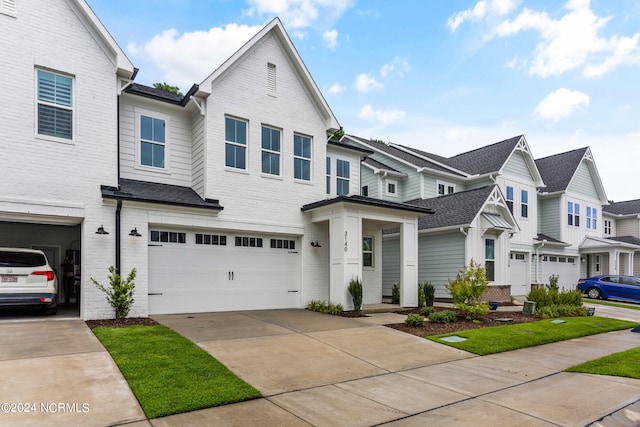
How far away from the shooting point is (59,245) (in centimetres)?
1462

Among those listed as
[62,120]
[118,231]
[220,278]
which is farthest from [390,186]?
[62,120]

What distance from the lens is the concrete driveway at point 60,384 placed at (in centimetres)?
467

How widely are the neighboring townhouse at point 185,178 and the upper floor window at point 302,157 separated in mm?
43

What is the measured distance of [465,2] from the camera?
13.6m

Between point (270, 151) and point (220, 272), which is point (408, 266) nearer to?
point (270, 151)

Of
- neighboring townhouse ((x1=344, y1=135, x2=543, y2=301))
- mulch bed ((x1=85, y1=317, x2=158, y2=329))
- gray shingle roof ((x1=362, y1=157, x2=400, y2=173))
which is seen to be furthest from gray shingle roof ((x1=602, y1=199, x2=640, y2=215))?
mulch bed ((x1=85, y1=317, x2=158, y2=329))

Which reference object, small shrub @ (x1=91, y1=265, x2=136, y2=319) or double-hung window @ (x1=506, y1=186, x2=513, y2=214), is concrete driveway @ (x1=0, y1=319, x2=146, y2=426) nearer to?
small shrub @ (x1=91, y1=265, x2=136, y2=319)

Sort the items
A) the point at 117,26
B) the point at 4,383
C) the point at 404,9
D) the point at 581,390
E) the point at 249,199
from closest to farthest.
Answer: the point at 4,383 → the point at 581,390 → the point at 117,26 → the point at 249,199 → the point at 404,9

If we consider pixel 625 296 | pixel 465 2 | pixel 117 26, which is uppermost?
pixel 465 2

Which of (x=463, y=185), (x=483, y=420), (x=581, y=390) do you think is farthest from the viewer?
(x=463, y=185)

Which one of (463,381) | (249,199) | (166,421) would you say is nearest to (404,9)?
(249,199)

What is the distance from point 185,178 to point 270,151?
2922 mm

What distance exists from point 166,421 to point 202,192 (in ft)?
28.9

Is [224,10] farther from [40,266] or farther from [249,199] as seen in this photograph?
[40,266]
